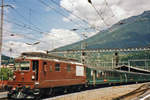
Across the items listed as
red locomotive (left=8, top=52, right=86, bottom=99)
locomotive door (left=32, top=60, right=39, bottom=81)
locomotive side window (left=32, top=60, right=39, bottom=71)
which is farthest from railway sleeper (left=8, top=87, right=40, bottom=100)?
locomotive side window (left=32, top=60, right=39, bottom=71)

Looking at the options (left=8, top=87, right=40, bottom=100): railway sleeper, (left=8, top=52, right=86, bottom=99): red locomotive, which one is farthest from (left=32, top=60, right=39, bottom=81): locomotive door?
(left=8, top=87, right=40, bottom=100): railway sleeper

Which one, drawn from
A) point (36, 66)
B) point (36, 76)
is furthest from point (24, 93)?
point (36, 66)

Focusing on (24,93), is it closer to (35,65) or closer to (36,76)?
(36,76)

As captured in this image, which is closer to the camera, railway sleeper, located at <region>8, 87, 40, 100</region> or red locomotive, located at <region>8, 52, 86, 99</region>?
railway sleeper, located at <region>8, 87, 40, 100</region>

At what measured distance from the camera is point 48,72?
17.8 metres

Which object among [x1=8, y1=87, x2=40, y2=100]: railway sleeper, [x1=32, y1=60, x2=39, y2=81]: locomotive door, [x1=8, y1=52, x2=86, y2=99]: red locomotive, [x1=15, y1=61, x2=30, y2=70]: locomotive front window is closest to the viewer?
[x1=8, y1=87, x2=40, y2=100]: railway sleeper

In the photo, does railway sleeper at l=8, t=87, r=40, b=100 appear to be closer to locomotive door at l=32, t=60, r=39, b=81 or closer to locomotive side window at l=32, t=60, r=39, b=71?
locomotive door at l=32, t=60, r=39, b=81

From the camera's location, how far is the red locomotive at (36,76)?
634 inches

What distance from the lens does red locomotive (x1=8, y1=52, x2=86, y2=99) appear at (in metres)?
16.1

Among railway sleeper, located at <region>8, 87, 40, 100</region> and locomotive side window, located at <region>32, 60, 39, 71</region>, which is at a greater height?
locomotive side window, located at <region>32, 60, 39, 71</region>

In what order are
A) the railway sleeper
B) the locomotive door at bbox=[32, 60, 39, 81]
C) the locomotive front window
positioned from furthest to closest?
the locomotive front window → the locomotive door at bbox=[32, 60, 39, 81] → the railway sleeper

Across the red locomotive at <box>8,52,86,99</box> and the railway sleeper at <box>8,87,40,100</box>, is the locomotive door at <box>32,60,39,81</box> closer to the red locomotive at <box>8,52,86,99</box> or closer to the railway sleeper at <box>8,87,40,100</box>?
the red locomotive at <box>8,52,86,99</box>

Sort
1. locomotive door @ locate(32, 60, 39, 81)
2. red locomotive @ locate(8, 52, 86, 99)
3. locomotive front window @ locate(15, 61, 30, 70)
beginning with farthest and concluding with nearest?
locomotive front window @ locate(15, 61, 30, 70) < locomotive door @ locate(32, 60, 39, 81) < red locomotive @ locate(8, 52, 86, 99)

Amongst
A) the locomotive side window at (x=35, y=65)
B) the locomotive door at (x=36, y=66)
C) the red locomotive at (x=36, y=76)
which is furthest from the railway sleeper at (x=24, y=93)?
the locomotive side window at (x=35, y=65)
